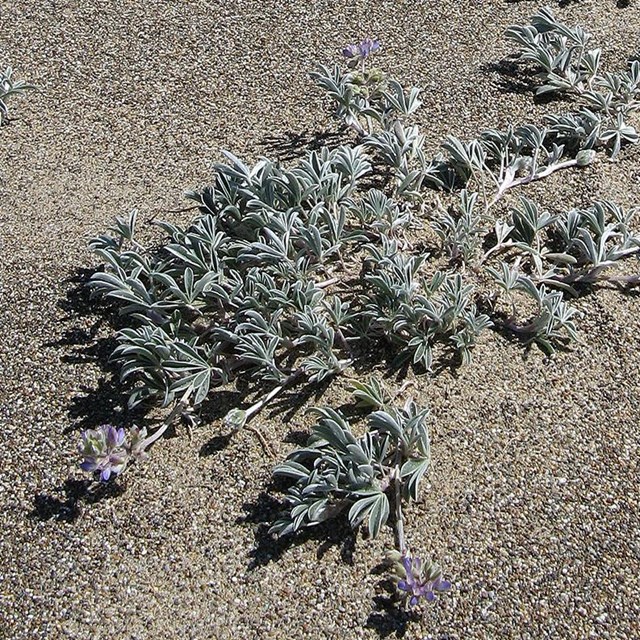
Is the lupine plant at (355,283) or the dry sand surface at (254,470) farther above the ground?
the lupine plant at (355,283)

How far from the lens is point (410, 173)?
3.22m

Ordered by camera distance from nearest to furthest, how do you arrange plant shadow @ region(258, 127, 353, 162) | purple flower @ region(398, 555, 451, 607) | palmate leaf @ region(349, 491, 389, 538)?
purple flower @ region(398, 555, 451, 607) → palmate leaf @ region(349, 491, 389, 538) → plant shadow @ region(258, 127, 353, 162)

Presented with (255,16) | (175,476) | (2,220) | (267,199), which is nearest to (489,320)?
(267,199)

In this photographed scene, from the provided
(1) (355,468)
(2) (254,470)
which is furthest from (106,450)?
(1) (355,468)

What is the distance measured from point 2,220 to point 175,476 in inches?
56.3

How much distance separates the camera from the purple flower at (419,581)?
2.27 meters

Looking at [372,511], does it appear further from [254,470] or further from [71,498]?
[71,498]

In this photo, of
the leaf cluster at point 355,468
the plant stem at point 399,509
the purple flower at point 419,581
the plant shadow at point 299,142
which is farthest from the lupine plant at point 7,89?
the purple flower at point 419,581

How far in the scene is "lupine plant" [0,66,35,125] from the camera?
4.05 m

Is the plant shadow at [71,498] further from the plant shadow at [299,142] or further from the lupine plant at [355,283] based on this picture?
the plant shadow at [299,142]

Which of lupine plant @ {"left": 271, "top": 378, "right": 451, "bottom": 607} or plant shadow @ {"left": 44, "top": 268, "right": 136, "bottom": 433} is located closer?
lupine plant @ {"left": 271, "top": 378, "right": 451, "bottom": 607}

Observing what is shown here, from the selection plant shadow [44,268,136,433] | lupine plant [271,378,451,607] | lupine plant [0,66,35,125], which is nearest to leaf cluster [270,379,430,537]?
lupine plant [271,378,451,607]

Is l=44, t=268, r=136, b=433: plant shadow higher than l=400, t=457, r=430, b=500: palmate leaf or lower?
lower

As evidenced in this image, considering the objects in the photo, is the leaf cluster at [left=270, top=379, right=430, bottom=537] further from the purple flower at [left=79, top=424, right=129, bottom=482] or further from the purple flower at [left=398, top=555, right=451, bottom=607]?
the purple flower at [left=79, top=424, right=129, bottom=482]
